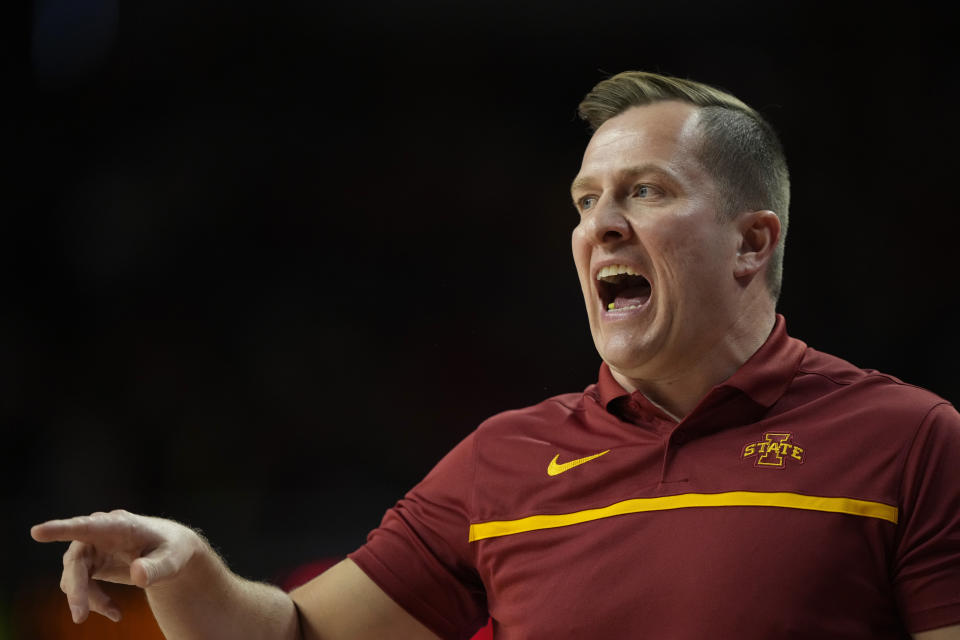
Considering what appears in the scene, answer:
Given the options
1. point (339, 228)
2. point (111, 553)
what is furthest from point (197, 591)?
point (339, 228)

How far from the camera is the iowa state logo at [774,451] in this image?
1.60 metres

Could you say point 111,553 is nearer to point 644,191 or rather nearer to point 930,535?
point 644,191

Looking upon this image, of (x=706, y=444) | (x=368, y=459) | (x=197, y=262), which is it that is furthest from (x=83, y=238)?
(x=706, y=444)

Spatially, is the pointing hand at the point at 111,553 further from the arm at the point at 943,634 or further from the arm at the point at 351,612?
the arm at the point at 943,634

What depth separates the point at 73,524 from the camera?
4.63 feet

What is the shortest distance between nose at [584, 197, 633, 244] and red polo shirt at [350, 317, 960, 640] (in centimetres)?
26

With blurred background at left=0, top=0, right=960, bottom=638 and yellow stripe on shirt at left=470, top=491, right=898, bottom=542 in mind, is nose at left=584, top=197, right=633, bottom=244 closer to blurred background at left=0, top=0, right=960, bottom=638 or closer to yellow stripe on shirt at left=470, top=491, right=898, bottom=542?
yellow stripe on shirt at left=470, top=491, right=898, bottom=542

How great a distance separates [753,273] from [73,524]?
1.18 meters

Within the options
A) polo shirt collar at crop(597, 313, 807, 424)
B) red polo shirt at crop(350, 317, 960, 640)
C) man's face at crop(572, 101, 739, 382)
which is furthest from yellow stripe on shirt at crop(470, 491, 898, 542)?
man's face at crop(572, 101, 739, 382)

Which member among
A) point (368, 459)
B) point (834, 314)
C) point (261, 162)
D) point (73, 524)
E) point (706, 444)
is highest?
point (261, 162)

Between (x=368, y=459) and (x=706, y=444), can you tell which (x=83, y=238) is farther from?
(x=706, y=444)

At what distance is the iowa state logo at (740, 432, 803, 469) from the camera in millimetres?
1604

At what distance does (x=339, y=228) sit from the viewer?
3.69m

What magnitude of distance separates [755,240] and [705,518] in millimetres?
541
